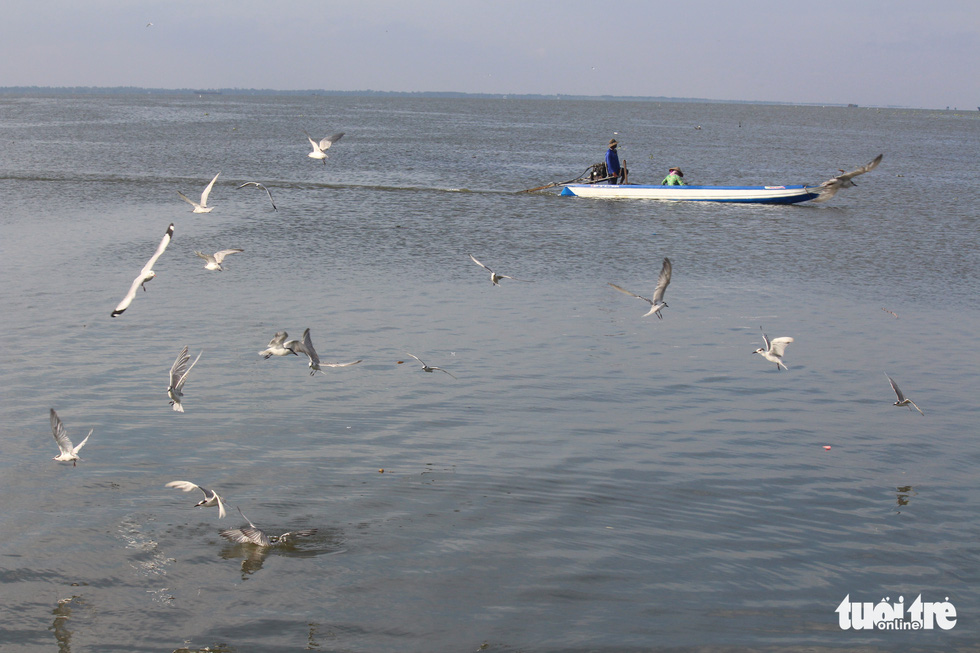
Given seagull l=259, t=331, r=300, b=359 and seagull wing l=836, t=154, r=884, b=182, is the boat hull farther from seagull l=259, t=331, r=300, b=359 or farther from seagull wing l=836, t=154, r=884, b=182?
seagull l=259, t=331, r=300, b=359

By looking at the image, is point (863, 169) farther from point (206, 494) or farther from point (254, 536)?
point (206, 494)

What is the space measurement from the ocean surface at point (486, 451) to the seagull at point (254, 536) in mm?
83

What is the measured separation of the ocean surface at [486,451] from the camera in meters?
6.34

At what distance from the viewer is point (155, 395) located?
10.4 metres

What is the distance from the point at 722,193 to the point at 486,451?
79.8 feet

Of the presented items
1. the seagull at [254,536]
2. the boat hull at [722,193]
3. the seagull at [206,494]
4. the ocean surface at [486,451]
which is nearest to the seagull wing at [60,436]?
the ocean surface at [486,451]

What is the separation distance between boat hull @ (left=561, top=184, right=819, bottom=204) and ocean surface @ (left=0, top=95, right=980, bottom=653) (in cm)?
980

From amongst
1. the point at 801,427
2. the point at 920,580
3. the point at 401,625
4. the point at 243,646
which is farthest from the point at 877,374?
the point at 243,646

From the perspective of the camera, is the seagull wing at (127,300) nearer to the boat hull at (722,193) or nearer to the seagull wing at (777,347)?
the seagull wing at (777,347)

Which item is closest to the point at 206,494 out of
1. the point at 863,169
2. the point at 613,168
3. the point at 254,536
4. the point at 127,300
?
the point at 254,536

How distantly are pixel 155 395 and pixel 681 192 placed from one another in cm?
2421

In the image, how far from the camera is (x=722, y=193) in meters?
31.0

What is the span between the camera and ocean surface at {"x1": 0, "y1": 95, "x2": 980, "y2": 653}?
20.8 ft

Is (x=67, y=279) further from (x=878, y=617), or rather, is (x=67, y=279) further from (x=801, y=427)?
(x=878, y=617)
